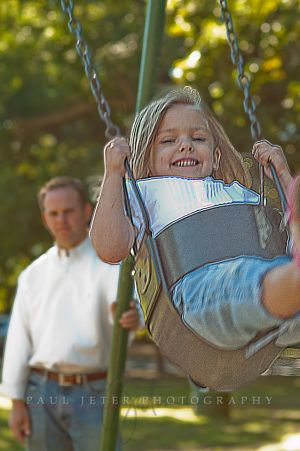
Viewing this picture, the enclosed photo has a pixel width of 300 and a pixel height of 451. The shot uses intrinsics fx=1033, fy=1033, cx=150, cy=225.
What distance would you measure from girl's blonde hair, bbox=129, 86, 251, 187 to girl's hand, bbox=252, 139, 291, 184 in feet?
0.35

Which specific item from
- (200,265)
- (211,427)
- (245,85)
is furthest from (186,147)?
(211,427)

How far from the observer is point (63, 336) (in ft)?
15.9

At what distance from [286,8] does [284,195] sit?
5.73m

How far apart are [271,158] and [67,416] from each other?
194 centimetres

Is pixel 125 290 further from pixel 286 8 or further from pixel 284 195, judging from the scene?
pixel 286 8

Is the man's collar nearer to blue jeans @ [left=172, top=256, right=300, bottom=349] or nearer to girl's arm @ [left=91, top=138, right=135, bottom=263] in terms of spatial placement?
girl's arm @ [left=91, top=138, right=135, bottom=263]

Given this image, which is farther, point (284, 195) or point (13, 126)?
point (13, 126)

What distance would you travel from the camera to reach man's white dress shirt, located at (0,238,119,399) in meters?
4.82

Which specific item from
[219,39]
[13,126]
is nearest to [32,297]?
[219,39]

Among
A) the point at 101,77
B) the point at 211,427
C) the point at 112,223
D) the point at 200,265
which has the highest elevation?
the point at 101,77

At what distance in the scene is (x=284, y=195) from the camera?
129 inches

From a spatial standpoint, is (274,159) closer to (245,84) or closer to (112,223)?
(245,84)

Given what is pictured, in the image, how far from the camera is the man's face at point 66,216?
16.3 feet

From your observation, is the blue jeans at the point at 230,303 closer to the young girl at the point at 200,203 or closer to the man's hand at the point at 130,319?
the young girl at the point at 200,203
